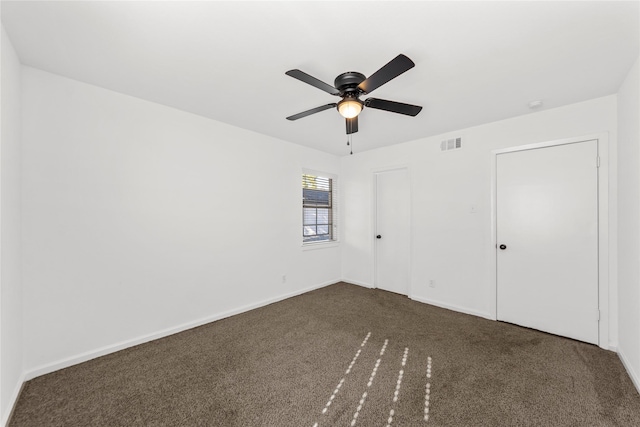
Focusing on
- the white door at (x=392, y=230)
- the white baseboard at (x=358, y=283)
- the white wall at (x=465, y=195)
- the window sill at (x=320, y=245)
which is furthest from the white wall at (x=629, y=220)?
the window sill at (x=320, y=245)

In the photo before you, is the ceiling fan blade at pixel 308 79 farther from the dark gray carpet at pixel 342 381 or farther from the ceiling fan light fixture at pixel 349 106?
the dark gray carpet at pixel 342 381

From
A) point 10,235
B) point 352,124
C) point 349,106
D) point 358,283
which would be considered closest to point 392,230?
point 358,283

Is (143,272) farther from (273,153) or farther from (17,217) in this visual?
(273,153)

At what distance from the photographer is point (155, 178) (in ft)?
9.11

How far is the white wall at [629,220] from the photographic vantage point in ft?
6.73

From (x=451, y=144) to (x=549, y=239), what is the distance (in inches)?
64.9

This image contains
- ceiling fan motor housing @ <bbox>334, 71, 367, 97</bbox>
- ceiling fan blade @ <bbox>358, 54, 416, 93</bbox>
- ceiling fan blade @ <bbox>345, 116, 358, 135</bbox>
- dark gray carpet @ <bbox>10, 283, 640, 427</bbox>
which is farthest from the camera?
ceiling fan blade @ <bbox>345, 116, 358, 135</bbox>

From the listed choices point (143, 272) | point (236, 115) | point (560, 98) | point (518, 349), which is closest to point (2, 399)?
point (143, 272)

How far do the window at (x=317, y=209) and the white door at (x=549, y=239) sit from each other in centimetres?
277

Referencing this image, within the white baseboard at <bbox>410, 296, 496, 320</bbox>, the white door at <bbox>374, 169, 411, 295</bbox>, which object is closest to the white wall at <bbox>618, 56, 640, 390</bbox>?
the white baseboard at <bbox>410, 296, 496, 320</bbox>

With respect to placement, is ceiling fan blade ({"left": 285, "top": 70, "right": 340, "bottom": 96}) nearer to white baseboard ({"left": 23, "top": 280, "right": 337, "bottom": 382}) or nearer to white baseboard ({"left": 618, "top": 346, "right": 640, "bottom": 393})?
white baseboard ({"left": 23, "top": 280, "right": 337, "bottom": 382})

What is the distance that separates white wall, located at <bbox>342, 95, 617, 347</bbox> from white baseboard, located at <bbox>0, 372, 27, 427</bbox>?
426 centimetres

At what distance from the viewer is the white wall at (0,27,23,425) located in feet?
5.47

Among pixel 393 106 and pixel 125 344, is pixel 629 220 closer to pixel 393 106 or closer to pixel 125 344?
pixel 393 106
